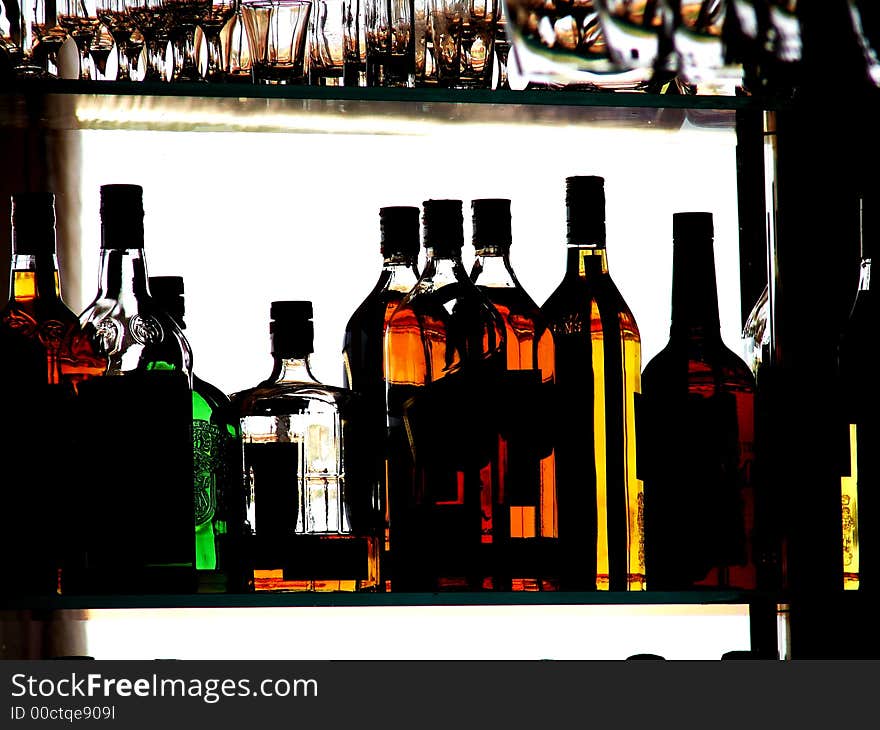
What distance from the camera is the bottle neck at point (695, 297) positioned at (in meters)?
1.19

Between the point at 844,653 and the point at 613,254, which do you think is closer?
the point at 844,653

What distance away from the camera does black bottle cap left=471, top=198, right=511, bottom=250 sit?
43.5 inches

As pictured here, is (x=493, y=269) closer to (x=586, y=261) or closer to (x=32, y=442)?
(x=586, y=261)

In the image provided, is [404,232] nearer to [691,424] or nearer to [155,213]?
[691,424]

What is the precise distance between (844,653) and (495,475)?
0.34 m

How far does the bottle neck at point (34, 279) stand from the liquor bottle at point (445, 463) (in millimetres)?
343

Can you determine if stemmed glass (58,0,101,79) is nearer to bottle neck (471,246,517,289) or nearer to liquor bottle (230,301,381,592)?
liquor bottle (230,301,381,592)

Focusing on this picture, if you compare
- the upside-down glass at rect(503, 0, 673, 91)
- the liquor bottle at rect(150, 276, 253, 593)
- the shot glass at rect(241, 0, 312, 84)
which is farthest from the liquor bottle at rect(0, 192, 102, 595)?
the upside-down glass at rect(503, 0, 673, 91)

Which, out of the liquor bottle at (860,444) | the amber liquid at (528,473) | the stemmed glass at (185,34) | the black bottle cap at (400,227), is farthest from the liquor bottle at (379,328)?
the liquor bottle at (860,444)

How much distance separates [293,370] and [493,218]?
237 mm

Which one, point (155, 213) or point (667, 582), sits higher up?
point (155, 213)

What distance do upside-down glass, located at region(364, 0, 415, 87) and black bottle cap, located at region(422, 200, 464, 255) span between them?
115mm

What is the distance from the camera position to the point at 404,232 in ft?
3.79

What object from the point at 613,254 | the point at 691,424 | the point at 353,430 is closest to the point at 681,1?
the point at 613,254
